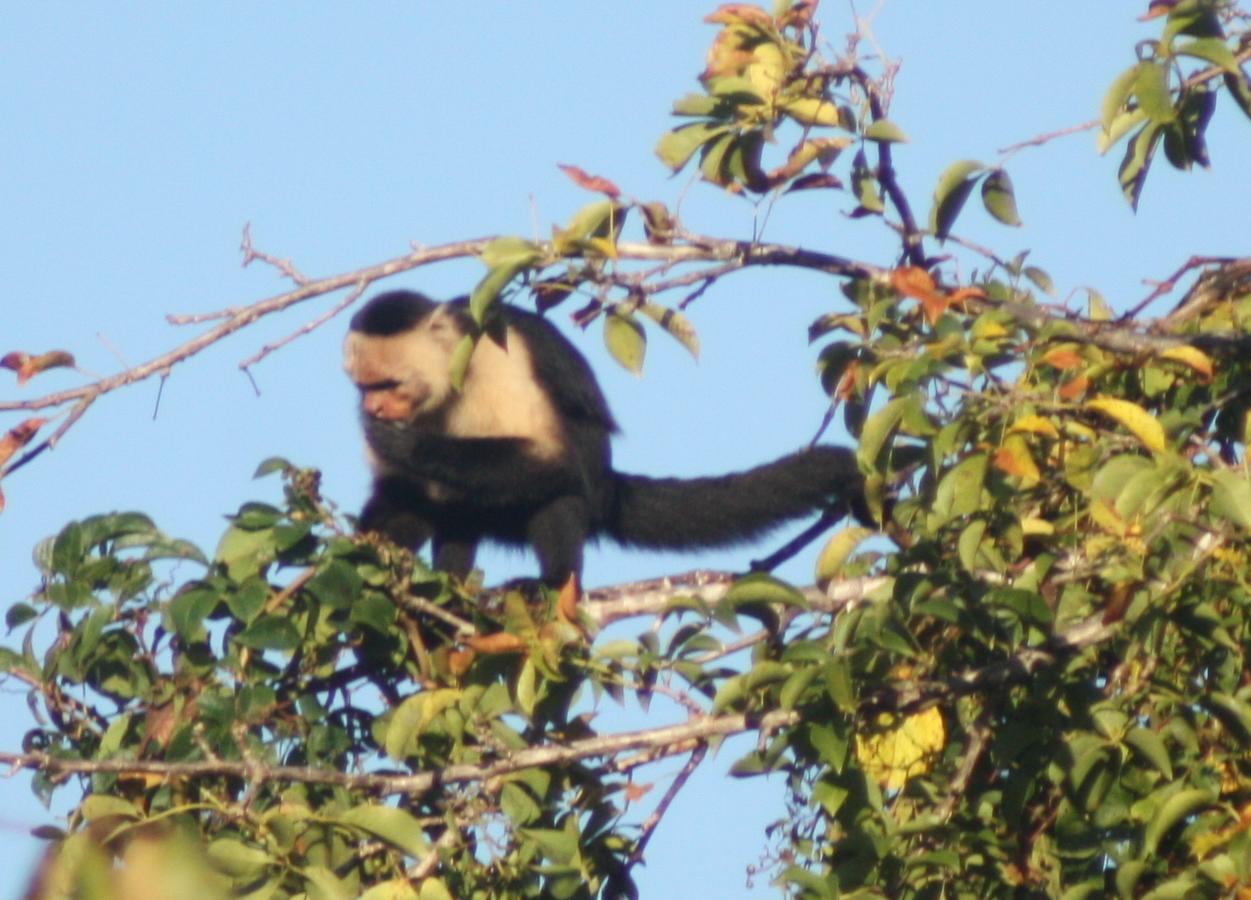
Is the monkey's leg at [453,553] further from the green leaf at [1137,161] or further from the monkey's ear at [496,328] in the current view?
the green leaf at [1137,161]

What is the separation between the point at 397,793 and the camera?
287cm

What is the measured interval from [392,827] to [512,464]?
3261 mm

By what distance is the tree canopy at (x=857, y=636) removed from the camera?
2625 mm

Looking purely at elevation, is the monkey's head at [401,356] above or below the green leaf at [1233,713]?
above

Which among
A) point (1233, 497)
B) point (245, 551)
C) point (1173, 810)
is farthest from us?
point (245, 551)

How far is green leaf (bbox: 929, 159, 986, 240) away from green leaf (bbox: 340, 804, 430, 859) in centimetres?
140

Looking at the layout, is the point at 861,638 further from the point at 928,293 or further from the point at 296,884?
the point at 296,884

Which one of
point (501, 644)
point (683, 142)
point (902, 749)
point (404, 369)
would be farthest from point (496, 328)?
point (404, 369)

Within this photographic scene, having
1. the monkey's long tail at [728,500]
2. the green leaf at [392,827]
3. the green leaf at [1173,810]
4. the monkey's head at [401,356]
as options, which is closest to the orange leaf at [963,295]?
the green leaf at [1173,810]

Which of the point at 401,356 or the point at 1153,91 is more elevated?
the point at 401,356

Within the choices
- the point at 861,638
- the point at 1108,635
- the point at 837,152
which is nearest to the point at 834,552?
the point at 861,638

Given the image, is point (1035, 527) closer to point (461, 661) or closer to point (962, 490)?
point (962, 490)

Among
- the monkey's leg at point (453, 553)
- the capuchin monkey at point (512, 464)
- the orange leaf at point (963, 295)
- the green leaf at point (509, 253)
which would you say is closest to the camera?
the green leaf at point (509, 253)

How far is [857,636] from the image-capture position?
2723mm
